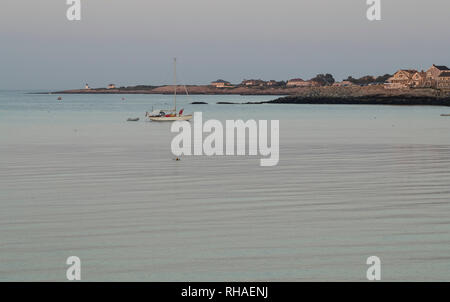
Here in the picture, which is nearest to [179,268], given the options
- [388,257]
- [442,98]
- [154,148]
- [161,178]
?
[388,257]

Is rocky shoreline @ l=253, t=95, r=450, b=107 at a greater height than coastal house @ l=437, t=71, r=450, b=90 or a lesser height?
lesser

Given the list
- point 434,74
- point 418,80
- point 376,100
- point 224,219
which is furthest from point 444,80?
point 224,219

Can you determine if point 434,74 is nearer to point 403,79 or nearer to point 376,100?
point 403,79

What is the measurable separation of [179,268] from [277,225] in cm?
292

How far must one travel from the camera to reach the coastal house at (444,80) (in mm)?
140625

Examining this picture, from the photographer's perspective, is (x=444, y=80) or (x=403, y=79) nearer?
(x=444, y=80)

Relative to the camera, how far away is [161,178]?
686 inches

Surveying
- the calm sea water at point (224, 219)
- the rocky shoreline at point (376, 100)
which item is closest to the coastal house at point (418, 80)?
the rocky shoreline at point (376, 100)

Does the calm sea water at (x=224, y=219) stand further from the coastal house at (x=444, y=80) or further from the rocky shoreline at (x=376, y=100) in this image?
the coastal house at (x=444, y=80)

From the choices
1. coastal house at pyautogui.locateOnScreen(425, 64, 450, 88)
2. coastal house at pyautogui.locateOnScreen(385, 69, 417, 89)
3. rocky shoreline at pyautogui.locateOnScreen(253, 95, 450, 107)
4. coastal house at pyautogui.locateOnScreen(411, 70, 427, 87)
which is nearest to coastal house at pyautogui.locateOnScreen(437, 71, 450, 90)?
coastal house at pyautogui.locateOnScreen(425, 64, 450, 88)

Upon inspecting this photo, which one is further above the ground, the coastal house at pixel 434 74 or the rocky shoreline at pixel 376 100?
the coastal house at pixel 434 74

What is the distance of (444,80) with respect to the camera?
5605 inches

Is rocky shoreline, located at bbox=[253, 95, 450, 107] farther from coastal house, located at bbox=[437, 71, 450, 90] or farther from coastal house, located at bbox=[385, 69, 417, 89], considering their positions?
coastal house, located at bbox=[385, 69, 417, 89]

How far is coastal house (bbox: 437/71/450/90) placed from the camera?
141 metres
